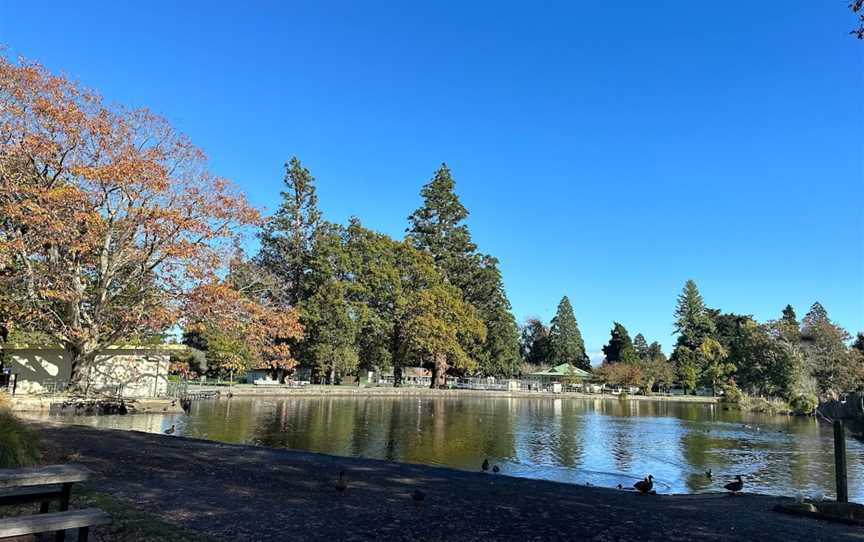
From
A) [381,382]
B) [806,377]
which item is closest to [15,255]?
[381,382]

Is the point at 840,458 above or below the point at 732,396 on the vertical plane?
above

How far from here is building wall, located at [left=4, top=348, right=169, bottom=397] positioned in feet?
86.4

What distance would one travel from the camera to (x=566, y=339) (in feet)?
303

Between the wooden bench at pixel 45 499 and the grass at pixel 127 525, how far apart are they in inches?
17.0

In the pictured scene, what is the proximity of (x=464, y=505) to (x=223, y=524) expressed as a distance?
3351 millimetres

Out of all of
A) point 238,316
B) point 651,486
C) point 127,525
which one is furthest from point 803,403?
point 127,525

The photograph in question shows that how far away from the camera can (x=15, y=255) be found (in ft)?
64.8

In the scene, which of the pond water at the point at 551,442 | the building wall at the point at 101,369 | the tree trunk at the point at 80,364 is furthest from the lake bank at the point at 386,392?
the tree trunk at the point at 80,364

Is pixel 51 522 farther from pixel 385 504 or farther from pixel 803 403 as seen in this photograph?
pixel 803 403

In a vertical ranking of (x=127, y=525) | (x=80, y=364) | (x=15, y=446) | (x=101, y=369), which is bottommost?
(x=127, y=525)

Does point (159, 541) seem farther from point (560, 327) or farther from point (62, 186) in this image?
point (560, 327)

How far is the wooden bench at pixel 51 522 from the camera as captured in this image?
3.91 m

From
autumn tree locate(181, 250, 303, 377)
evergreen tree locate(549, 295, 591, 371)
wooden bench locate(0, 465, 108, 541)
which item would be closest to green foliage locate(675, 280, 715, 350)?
evergreen tree locate(549, 295, 591, 371)

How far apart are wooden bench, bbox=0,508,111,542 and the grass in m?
0.40
